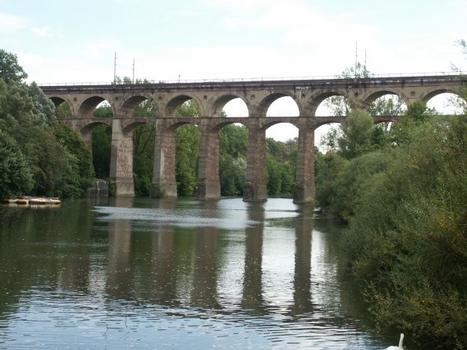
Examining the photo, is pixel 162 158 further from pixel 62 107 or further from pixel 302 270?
pixel 302 270

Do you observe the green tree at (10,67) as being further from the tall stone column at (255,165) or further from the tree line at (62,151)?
the tall stone column at (255,165)

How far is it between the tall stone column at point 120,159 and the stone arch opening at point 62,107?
6.20 m

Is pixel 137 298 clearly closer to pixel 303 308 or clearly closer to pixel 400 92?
pixel 303 308

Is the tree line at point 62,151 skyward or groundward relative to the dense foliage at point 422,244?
skyward

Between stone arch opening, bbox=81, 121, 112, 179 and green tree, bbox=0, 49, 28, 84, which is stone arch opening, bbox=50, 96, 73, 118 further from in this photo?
green tree, bbox=0, 49, 28, 84

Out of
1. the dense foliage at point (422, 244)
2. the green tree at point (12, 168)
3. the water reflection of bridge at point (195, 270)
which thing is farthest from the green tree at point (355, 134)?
the dense foliage at point (422, 244)

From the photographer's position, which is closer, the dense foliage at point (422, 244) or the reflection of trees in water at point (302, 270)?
the dense foliage at point (422, 244)

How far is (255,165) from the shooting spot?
240 ft

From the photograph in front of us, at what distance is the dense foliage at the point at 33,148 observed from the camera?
48.2m

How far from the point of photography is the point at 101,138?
88250 mm

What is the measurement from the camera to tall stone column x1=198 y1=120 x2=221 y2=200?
74.8 metres

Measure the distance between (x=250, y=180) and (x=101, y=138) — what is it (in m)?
23.2

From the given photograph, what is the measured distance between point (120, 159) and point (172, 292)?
6244 cm

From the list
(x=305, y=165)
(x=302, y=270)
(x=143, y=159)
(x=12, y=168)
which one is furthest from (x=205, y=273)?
(x=143, y=159)
